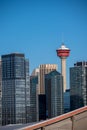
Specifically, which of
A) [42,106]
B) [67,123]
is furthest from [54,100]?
[67,123]

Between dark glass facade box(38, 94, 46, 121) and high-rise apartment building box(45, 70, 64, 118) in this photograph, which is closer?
dark glass facade box(38, 94, 46, 121)

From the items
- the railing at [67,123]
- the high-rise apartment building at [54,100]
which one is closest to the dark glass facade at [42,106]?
the high-rise apartment building at [54,100]

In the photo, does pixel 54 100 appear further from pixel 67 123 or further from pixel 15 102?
pixel 67 123

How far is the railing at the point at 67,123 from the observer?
15.3 metres

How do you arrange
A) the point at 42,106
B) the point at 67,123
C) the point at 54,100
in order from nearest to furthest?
1. the point at 67,123
2. the point at 42,106
3. the point at 54,100

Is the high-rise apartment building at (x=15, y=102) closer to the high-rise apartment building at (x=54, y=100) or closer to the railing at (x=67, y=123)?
the high-rise apartment building at (x=54, y=100)

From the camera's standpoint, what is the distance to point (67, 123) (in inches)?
605

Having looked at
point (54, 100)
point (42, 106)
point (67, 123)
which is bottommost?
point (42, 106)

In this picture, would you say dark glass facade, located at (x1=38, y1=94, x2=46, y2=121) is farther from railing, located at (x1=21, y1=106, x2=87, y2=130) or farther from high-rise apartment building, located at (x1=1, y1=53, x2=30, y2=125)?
railing, located at (x1=21, y1=106, x2=87, y2=130)

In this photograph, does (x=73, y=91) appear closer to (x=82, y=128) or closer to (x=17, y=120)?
(x=17, y=120)

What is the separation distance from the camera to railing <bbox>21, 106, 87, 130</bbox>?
15.3m

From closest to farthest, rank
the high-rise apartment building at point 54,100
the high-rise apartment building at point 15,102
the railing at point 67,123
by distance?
1. the railing at point 67,123
2. the high-rise apartment building at point 15,102
3. the high-rise apartment building at point 54,100

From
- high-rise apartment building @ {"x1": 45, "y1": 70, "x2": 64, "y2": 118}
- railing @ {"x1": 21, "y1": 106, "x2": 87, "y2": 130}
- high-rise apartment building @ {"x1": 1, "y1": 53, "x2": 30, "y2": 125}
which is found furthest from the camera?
high-rise apartment building @ {"x1": 45, "y1": 70, "x2": 64, "y2": 118}

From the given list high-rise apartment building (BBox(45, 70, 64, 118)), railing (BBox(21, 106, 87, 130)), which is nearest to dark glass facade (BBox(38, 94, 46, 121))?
high-rise apartment building (BBox(45, 70, 64, 118))
